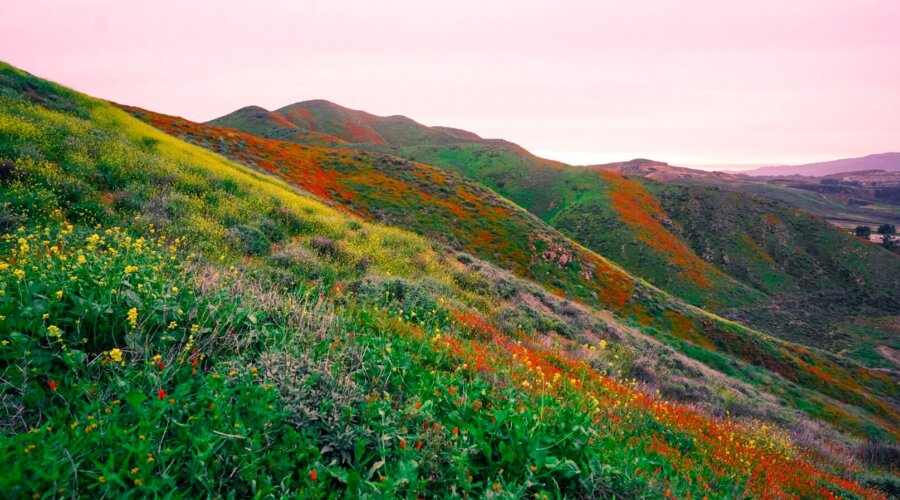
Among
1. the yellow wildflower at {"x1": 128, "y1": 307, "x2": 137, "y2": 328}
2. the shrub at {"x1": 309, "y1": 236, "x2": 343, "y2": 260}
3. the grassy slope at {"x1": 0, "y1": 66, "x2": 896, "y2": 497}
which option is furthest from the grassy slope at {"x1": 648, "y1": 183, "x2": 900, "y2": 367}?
the yellow wildflower at {"x1": 128, "y1": 307, "x2": 137, "y2": 328}

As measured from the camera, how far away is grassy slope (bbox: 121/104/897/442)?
26984mm

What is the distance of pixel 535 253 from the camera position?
1236 inches

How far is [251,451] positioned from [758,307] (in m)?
52.9

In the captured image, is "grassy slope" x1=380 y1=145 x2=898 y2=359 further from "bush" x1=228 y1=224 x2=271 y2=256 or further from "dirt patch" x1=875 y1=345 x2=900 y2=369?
"bush" x1=228 y1=224 x2=271 y2=256

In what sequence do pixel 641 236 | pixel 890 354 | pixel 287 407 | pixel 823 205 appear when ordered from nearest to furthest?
1. pixel 287 407
2. pixel 890 354
3. pixel 641 236
4. pixel 823 205

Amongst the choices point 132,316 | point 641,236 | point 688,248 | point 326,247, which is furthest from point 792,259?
point 132,316

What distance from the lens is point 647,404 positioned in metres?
5.96

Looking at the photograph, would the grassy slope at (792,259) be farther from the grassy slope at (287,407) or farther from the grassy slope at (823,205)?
the grassy slope at (823,205)

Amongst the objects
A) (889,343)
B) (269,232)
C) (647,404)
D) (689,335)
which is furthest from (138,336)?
(889,343)

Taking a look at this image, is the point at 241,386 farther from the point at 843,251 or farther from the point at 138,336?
the point at 843,251

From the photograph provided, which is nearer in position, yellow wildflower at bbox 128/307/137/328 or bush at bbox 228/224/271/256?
yellow wildflower at bbox 128/307/137/328

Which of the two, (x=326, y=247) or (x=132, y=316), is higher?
(x=132, y=316)

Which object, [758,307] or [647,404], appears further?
[758,307]

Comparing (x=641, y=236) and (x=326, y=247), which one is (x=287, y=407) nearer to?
(x=326, y=247)
